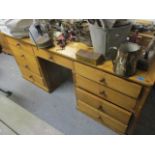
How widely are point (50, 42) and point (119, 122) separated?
95 centimetres

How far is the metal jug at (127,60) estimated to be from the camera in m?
0.82

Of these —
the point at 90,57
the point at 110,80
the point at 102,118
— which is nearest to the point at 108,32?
the point at 90,57

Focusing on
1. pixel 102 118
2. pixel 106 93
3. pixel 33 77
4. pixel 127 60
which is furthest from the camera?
pixel 33 77

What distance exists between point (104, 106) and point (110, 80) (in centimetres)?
34

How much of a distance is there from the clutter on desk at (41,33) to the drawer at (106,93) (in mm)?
408

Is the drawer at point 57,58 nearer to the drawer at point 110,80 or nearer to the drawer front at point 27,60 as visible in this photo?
the drawer at point 110,80

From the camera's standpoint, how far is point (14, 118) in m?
0.89

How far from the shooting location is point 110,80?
1.02 m

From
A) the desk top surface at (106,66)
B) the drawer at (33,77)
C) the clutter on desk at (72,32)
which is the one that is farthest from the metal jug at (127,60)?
the drawer at (33,77)

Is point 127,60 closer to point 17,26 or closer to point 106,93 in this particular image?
point 106,93

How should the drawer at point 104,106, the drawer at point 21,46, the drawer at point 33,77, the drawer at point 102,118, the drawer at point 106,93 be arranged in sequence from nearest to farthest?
1. the drawer at point 106,93
2. the drawer at point 104,106
3. the drawer at point 102,118
4. the drawer at point 21,46
5. the drawer at point 33,77

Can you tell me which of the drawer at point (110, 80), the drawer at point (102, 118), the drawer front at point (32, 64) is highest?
the drawer at point (110, 80)

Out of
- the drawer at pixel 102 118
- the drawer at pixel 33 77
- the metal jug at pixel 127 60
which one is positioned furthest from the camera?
the drawer at pixel 33 77
